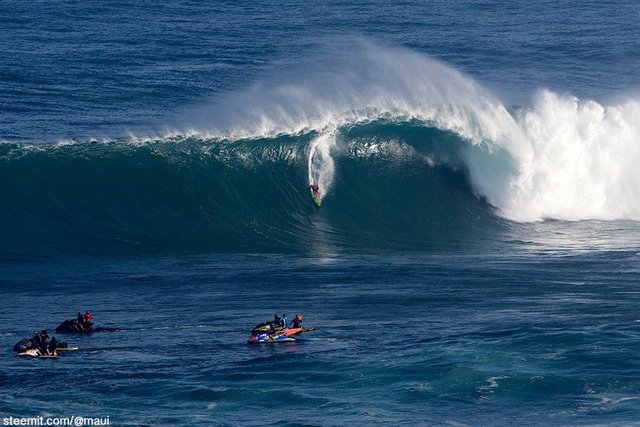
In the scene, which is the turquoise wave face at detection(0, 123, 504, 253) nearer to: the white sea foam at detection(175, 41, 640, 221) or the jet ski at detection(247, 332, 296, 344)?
the white sea foam at detection(175, 41, 640, 221)

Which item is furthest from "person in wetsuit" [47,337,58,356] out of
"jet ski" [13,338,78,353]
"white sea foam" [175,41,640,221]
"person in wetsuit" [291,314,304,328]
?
"white sea foam" [175,41,640,221]

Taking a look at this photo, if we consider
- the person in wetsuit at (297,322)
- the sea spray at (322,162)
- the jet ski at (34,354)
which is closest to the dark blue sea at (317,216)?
the sea spray at (322,162)

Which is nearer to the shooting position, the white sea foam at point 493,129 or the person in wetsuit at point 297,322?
the person in wetsuit at point 297,322

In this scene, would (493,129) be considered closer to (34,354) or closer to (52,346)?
(52,346)

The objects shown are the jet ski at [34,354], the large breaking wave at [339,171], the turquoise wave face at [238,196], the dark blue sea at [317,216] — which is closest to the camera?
the dark blue sea at [317,216]

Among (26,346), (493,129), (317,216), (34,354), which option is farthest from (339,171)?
(34,354)

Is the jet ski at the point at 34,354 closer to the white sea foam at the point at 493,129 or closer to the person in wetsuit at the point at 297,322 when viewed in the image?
the person in wetsuit at the point at 297,322

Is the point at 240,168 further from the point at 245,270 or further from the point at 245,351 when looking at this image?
the point at 245,351

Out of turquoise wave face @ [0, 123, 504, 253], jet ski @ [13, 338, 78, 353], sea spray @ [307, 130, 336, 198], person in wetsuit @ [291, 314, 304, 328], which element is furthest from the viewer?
Answer: sea spray @ [307, 130, 336, 198]
